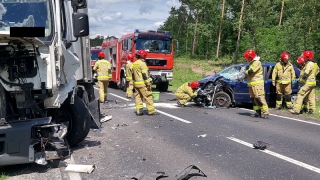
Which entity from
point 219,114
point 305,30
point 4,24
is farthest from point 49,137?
point 305,30

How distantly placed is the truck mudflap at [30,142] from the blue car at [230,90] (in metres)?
8.05

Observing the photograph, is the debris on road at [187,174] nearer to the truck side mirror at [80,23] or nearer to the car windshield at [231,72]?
the truck side mirror at [80,23]

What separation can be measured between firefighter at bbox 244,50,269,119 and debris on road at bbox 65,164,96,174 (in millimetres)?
6461

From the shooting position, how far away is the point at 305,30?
969 inches

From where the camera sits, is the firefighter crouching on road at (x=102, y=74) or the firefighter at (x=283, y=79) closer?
the firefighter at (x=283, y=79)

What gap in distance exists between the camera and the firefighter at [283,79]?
12.9 meters

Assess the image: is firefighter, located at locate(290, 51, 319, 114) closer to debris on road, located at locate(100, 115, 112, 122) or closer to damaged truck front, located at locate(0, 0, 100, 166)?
debris on road, located at locate(100, 115, 112, 122)

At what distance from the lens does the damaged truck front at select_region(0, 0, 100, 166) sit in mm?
5121

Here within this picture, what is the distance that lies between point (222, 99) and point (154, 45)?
747 centimetres

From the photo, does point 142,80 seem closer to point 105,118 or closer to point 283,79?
point 105,118

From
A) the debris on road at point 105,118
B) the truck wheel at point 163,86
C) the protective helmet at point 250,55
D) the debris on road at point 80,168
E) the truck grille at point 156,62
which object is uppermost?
the protective helmet at point 250,55

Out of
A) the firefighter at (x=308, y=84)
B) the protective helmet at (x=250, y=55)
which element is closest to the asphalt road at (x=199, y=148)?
the firefighter at (x=308, y=84)

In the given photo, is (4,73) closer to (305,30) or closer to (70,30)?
(70,30)

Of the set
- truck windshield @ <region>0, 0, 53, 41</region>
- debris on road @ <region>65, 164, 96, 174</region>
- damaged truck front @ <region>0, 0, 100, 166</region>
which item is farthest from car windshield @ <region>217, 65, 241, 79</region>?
truck windshield @ <region>0, 0, 53, 41</region>
